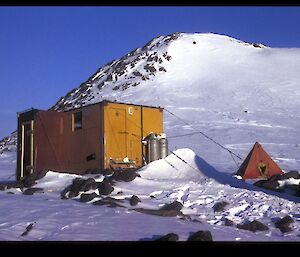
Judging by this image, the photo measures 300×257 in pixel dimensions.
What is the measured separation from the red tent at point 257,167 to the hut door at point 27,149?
6.15 m

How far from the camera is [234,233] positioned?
7578 mm

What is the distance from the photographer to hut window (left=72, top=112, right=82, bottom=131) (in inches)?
600

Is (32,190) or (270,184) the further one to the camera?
(32,190)

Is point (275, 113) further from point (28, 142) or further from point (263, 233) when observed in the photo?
point (263, 233)

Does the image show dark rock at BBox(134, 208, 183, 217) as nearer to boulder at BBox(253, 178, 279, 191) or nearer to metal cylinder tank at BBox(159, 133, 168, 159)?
boulder at BBox(253, 178, 279, 191)

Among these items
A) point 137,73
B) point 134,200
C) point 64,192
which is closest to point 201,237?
point 134,200

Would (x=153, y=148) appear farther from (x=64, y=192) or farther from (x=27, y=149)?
(x=64, y=192)

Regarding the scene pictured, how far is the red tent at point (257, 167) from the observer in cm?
1383

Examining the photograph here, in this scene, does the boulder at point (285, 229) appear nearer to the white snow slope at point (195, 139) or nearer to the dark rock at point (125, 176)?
the white snow slope at point (195, 139)

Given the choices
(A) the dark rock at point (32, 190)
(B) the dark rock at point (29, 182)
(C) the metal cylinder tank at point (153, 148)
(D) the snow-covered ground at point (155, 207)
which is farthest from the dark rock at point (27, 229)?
(C) the metal cylinder tank at point (153, 148)

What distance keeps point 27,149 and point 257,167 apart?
6.78m

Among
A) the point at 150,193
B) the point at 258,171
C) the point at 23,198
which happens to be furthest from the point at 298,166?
the point at 23,198

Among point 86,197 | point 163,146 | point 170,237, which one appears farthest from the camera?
point 163,146

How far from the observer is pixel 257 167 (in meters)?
14.0
